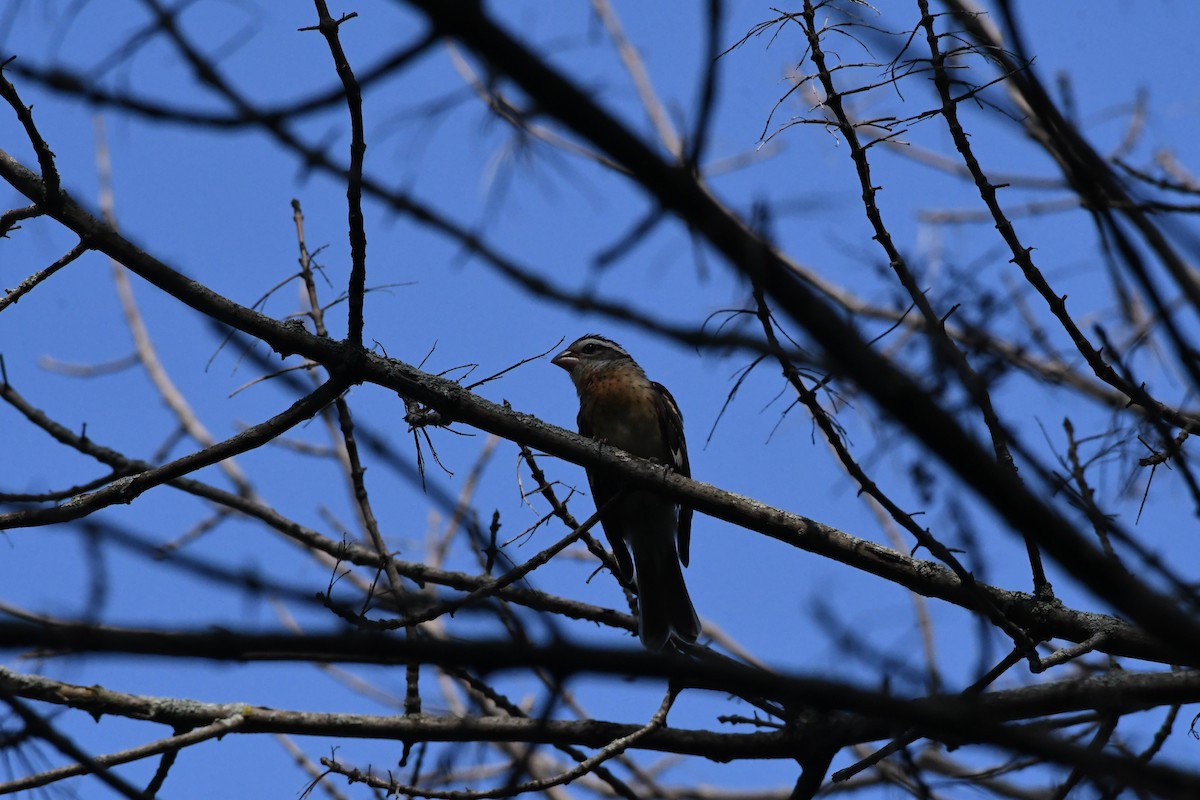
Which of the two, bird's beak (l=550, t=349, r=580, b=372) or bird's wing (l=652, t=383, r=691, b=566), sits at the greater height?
bird's beak (l=550, t=349, r=580, b=372)

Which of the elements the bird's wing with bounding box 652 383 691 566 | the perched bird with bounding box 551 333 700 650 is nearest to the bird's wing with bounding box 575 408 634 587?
the perched bird with bounding box 551 333 700 650

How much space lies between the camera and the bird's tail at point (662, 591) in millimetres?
6586

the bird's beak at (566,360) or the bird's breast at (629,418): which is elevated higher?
the bird's beak at (566,360)

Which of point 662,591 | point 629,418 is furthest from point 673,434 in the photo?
Answer: point 662,591

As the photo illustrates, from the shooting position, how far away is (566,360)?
855cm

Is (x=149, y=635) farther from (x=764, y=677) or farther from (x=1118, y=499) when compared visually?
(x=1118, y=499)

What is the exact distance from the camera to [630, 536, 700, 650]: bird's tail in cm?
659

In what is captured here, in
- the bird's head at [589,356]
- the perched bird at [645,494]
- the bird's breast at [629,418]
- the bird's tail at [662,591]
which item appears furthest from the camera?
the bird's head at [589,356]

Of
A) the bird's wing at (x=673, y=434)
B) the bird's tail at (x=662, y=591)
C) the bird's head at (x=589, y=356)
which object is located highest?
the bird's head at (x=589, y=356)

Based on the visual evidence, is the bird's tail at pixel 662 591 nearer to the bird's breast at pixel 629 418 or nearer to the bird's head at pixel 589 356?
the bird's breast at pixel 629 418

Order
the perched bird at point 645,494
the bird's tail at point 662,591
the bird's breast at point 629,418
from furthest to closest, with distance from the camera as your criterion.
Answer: the bird's breast at point 629,418, the perched bird at point 645,494, the bird's tail at point 662,591

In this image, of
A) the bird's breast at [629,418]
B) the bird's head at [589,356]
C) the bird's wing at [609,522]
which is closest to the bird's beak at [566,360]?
the bird's head at [589,356]

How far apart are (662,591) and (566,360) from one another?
7.52 ft

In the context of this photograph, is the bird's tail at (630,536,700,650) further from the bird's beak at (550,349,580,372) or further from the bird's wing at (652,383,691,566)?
the bird's beak at (550,349,580,372)
